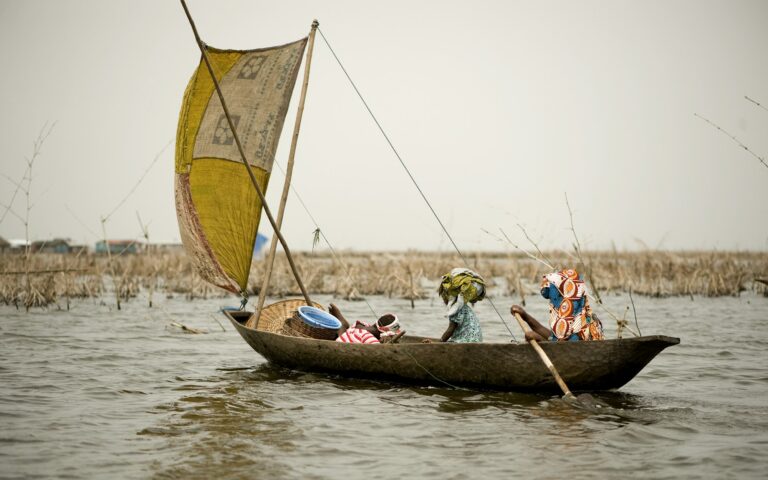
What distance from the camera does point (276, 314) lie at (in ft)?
31.6

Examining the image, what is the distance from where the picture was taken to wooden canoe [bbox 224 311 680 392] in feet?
19.9

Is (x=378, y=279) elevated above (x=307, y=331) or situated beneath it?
elevated above

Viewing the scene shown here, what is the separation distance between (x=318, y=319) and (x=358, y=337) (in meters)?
0.69

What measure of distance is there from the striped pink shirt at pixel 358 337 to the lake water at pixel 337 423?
1.50 feet

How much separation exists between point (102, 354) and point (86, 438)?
436 centimetres

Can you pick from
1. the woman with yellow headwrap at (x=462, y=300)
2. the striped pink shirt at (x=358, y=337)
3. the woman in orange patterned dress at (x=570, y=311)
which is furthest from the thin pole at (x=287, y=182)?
the woman in orange patterned dress at (x=570, y=311)

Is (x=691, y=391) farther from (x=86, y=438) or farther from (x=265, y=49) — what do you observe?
(x=265, y=49)

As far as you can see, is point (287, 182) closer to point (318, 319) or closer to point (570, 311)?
point (318, 319)

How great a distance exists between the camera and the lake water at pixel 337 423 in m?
4.66

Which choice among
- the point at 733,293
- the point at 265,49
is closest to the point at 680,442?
the point at 265,49

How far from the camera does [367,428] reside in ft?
18.6

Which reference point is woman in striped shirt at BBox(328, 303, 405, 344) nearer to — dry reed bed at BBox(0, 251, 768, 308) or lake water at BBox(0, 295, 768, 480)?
lake water at BBox(0, 295, 768, 480)

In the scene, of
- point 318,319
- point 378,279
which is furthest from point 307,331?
point 378,279

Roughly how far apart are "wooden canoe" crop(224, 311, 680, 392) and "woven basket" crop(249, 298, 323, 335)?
4.60 feet
